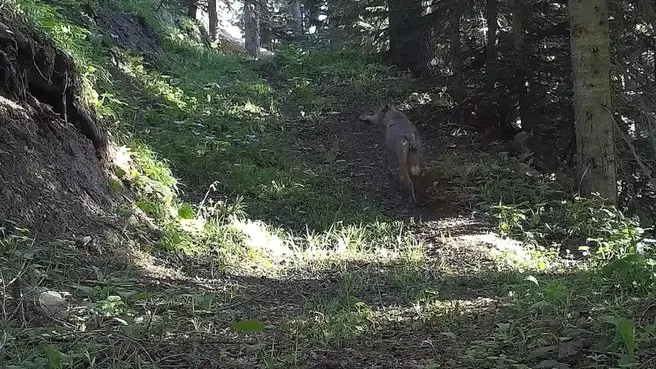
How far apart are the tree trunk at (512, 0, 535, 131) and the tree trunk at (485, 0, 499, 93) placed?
44cm

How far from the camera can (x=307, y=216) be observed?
352 inches

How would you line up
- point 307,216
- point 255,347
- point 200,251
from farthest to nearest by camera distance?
point 307,216
point 200,251
point 255,347

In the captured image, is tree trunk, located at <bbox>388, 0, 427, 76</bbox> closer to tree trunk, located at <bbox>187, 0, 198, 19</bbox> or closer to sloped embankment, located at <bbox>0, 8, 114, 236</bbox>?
sloped embankment, located at <bbox>0, 8, 114, 236</bbox>

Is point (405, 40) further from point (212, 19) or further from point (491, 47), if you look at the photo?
point (212, 19)

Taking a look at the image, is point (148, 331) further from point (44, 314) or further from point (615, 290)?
point (615, 290)

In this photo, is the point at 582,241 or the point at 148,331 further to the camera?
the point at 582,241

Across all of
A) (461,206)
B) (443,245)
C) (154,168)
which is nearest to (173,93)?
(154,168)

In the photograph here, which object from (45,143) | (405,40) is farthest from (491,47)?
(45,143)

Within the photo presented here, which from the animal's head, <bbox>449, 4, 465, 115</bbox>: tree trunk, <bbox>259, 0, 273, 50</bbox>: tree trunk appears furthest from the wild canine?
<bbox>259, 0, 273, 50</bbox>: tree trunk

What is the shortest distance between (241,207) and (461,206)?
3.06 m

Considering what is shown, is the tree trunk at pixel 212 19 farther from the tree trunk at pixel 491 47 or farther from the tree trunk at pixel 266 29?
the tree trunk at pixel 491 47

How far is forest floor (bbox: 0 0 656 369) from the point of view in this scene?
13.3ft

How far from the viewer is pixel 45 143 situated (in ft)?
21.0

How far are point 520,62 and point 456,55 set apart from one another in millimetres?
2256
